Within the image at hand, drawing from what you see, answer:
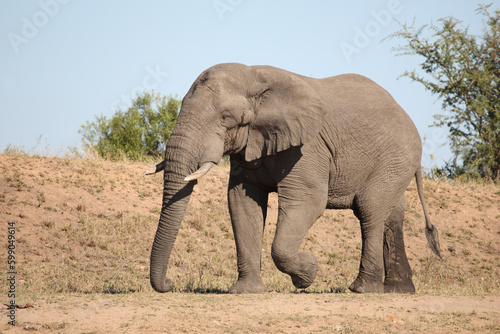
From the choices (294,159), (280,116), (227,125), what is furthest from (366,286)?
(227,125)

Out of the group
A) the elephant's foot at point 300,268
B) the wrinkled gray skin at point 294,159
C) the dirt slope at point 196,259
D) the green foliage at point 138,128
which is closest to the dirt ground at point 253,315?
the dirt slope at point 196,259

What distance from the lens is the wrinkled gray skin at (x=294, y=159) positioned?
7.59m

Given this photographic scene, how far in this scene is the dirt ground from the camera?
6512mm

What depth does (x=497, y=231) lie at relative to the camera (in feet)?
Answer: 54.0

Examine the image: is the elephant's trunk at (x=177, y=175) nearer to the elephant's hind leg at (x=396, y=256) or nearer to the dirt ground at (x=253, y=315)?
the dirt ground at (x=253, y=315)

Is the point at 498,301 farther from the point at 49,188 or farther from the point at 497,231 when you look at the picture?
the point at 49,188

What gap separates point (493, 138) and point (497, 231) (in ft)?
22.0

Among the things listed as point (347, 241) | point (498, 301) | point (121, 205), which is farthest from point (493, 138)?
point (498, 301)

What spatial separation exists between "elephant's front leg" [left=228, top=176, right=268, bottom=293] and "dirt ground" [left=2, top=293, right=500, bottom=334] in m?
0.86

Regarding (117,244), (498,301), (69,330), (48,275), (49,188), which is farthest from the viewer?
(49,188)

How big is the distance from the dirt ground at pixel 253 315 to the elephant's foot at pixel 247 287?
28.7 inches

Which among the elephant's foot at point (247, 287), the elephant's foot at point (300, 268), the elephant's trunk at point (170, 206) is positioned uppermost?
the elephant's trunk at point (170, 206)

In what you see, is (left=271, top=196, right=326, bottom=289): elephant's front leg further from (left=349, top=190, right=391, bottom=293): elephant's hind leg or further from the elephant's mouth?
(left=349, top=190, right=391, bottom=293): elephant's hind leg

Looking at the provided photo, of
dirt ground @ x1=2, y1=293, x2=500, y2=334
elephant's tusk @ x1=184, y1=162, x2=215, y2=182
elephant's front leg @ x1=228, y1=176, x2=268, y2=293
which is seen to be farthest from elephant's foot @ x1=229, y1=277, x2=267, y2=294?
elephant's tusk @ x1=184, y1=162, x2=215, y2=182
